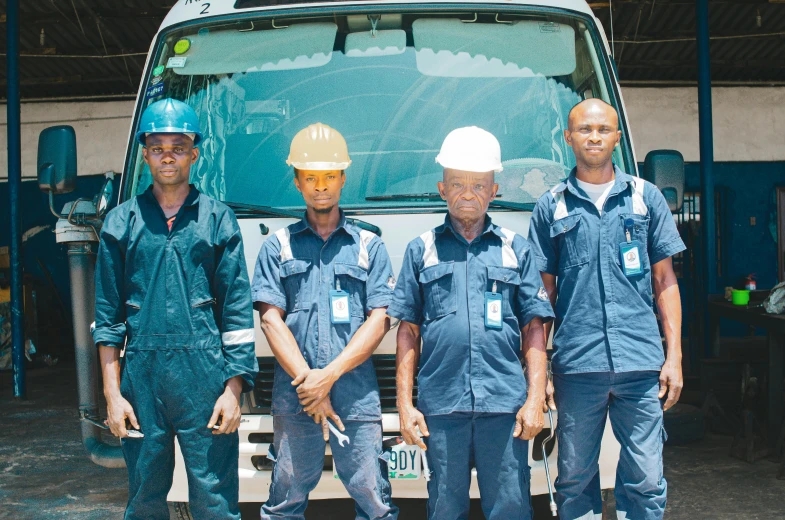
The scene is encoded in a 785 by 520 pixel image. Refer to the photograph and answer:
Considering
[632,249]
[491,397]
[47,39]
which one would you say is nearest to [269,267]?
[491,397]

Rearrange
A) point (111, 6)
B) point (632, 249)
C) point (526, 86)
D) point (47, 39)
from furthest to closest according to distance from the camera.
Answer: point (47, 39) < point (111, 6) < point (526, 86) < point (632, 249)

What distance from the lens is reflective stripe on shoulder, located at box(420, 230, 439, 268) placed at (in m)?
2.83

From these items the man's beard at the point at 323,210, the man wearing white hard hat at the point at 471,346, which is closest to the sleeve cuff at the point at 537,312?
the man wearing white hard hat at the point at 471,346

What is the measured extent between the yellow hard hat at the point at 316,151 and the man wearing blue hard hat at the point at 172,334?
0.36 meters

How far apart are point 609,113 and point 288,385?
5.06 feet

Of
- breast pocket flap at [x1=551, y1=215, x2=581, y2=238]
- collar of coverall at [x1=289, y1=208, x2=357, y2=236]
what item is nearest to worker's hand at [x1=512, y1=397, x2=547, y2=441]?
breast pocket flap at [x1=551, y1=215, x2=581, y2=238]

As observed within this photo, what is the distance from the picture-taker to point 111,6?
34.4 ft

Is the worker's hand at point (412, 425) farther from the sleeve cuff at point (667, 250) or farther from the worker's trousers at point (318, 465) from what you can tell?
the sleeve cuff at point (667, 250)

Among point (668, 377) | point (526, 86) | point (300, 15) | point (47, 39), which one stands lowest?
point (668, 377)

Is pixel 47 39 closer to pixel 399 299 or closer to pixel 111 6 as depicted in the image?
pixel 111 6

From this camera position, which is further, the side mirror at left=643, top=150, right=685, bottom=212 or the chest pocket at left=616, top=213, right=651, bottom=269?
the side mirror at left=643, top=150, right=685, bottom=212

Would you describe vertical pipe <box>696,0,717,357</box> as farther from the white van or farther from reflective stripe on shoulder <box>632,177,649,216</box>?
reflective stripe on shoulder <box>632,177,649,216</box>

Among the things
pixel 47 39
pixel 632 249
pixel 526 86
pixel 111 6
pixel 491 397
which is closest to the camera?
pixel 491 397

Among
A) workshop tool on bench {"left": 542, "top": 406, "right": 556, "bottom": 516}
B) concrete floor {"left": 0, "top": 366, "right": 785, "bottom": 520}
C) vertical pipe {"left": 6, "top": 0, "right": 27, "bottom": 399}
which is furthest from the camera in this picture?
vertical pipe {"left": 6, "top": 0, "right": 27, "bottom": 399}
